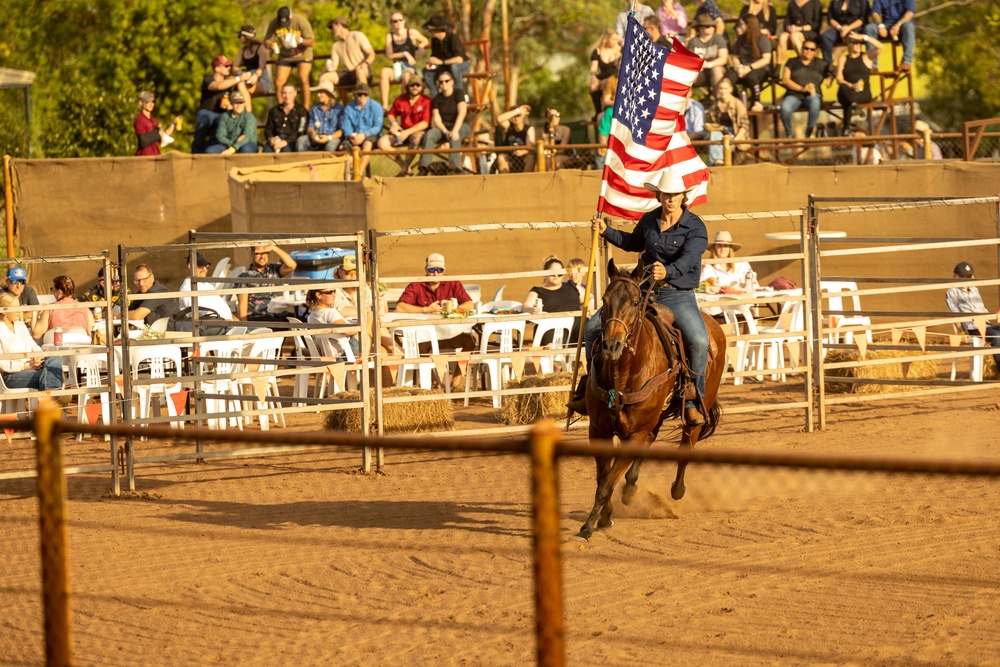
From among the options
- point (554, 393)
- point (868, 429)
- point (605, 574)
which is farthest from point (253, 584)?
point (868, 429)

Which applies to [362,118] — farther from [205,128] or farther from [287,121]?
[205,128]

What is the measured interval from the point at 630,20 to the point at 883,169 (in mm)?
9958

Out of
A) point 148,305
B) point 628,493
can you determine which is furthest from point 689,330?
point 148,305

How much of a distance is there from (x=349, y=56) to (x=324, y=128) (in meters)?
2.37

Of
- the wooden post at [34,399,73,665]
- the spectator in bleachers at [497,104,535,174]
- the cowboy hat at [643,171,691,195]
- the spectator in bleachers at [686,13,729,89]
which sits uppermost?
the spectator in bleachers at [686,13,729,89]

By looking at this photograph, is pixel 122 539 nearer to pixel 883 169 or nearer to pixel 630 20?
pixel 630 20

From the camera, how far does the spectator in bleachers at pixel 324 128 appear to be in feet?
67.6

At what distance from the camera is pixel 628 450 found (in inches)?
153

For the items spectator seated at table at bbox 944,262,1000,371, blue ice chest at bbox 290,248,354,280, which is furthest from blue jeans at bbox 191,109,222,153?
spectator seated at table at bbox 944,262,1000,371

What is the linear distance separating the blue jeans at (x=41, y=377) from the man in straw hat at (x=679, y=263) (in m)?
5.63

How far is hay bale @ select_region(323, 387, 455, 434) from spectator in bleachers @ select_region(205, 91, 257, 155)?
9404 millimetres

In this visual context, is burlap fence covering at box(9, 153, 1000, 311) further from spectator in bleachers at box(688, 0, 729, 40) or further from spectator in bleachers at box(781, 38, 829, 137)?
spectator in bleachers at box(688, 0, 729, 40)

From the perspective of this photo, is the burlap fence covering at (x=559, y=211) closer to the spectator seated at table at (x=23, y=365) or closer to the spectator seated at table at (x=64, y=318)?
the spectator seated at table at (x=64, y=318)

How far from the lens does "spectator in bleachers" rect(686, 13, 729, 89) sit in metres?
21.2
